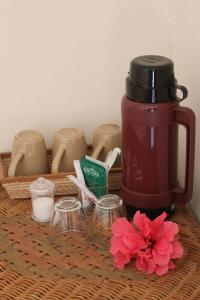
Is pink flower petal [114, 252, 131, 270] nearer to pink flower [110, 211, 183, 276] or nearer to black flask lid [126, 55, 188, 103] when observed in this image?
pink flower [110, 211, 183, 276]

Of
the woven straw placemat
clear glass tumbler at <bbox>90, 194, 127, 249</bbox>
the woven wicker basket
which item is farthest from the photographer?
the woven wicker basket

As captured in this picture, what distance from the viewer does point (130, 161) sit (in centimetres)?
103

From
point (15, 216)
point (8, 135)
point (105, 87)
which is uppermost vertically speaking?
point (105, 87)

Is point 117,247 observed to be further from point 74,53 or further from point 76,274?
point 74,53

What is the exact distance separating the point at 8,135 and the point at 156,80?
1.55 feet

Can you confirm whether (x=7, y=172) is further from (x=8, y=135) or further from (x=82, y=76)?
(x=82, y=76)

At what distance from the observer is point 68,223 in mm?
1029

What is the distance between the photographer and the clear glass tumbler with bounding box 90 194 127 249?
1.00 m

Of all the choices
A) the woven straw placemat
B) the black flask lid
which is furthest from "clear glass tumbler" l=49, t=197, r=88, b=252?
the black flask lid

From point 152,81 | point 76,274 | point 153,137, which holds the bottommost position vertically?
Result: point 76,274

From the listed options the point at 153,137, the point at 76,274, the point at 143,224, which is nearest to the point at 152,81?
the point at 153,137

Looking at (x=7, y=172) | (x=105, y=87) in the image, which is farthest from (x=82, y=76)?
(x=7, y=172)

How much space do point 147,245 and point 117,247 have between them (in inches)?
2.0

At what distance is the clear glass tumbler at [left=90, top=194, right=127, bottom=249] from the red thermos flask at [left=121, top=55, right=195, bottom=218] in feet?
0.16
